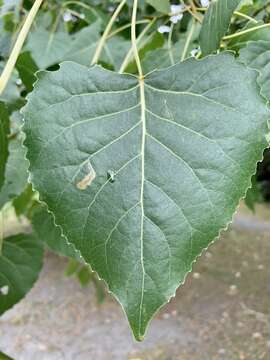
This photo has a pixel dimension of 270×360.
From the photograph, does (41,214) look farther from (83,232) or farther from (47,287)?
(47,287)

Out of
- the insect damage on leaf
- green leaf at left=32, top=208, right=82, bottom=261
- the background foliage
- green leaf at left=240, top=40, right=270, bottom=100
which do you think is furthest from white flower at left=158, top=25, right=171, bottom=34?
the insect damage on leaf

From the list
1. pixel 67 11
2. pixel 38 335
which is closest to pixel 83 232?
pixel 67 11

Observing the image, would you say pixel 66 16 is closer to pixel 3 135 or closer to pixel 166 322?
pixel 3 135

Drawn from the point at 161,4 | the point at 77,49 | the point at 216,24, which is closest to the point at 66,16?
the point at 77,49

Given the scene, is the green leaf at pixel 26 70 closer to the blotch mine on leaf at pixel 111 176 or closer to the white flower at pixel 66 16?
the blotch mine on leaf at pixel 111 176

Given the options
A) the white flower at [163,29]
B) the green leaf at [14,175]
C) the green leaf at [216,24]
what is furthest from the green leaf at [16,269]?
the green leaf at [216,24]

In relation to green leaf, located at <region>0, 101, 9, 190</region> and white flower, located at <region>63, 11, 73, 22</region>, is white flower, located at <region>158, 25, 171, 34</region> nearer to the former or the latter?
green leaf, located at <region>0, 101, 9, 190</region>
